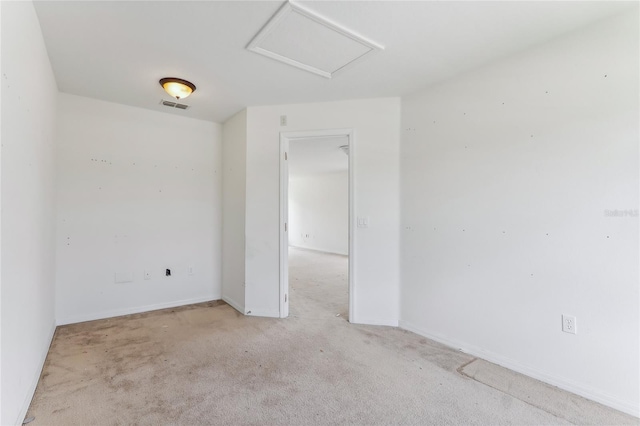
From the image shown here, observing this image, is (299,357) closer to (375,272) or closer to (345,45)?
(375,272)

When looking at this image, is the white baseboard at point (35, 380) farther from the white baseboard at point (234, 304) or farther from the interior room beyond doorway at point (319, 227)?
the interior room beyond doorway at point (319, 227)

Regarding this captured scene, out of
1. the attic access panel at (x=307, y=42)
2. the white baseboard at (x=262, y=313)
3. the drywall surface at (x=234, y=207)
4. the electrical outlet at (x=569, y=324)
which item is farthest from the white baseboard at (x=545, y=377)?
the attic access panel at (x=307, y=42)

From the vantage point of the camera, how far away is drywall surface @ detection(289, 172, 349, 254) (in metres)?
8.38

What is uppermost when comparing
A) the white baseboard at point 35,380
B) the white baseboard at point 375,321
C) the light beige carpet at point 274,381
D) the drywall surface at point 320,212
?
the drywall surface at point 320,212

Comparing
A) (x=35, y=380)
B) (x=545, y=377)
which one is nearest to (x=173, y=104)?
(x=35, y=380)

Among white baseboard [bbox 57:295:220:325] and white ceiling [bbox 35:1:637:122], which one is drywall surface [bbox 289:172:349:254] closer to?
white baseboard [bbox 57:295:220:325]

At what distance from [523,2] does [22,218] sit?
312cm

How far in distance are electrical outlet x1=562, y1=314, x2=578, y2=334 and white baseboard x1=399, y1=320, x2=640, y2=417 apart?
33 centimetres

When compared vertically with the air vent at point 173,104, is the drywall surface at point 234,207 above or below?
below

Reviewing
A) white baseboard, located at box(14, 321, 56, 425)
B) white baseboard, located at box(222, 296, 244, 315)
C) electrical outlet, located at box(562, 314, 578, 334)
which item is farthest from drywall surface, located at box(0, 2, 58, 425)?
electrical outlet, located at box(562, 314, 578, 334)

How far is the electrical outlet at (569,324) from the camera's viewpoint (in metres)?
1.96

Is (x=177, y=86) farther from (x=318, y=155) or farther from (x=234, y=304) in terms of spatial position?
(x=318, y=155)

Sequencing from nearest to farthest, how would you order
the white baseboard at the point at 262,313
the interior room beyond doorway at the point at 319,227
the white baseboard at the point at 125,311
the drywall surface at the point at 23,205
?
the drywall surface at the point at 23,205 < the white baseboard at the point at 125,311 < the white baseboard at the point at 262,313 < the interior room beyond doorway at the point at 319,227

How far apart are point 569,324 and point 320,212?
290 inches
